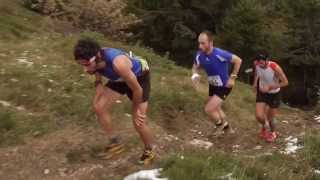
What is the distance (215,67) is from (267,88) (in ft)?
3.44

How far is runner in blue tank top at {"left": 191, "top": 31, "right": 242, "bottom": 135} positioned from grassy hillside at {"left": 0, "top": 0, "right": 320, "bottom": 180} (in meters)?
0.75

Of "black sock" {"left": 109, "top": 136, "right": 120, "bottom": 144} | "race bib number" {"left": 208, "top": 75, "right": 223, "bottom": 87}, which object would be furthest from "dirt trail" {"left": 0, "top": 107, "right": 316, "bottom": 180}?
"race bib number" {"left": 208, "top": 75, "right": 223, "bottom": 87}

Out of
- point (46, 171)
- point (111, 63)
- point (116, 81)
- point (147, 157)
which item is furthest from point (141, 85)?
point (46, 171)

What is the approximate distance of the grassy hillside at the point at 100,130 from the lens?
784 cm

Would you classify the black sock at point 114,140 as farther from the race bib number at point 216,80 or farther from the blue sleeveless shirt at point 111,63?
the race bib number at point 216,80

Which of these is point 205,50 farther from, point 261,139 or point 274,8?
point 274,8

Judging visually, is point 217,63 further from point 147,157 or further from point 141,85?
point 147,157

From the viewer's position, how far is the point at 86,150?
889 centimetres

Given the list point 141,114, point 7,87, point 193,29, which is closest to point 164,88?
point 7,87

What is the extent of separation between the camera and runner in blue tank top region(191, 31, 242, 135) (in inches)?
364

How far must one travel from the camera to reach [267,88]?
997 cm

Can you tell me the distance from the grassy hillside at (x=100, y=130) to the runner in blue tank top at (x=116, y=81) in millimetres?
274

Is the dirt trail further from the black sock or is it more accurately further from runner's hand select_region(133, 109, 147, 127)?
runner's hand select_region(133, 109, 147, 127)

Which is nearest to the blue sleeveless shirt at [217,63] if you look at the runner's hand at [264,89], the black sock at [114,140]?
the runner's hand at [264,89]
